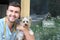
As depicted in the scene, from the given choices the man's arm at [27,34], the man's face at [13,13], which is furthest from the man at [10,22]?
the man's arm at [27,34]

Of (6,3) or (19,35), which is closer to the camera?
(19,35)

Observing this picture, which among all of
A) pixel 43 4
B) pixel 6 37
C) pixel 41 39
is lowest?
pixel 41 39

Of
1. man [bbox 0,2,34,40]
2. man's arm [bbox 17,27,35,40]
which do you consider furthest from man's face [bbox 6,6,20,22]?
man's arm [bbox 17,27,35,40]

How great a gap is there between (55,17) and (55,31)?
0.24 meters

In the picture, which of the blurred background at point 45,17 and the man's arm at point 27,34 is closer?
the man's arm at point 27,34

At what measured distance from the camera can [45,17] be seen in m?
3.90

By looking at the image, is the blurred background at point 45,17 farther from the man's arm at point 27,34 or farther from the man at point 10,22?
the man at point 10,22

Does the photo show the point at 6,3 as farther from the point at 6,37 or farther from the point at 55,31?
the point at 6,37

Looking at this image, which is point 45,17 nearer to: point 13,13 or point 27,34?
point 27,34

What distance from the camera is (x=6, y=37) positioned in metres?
2.57

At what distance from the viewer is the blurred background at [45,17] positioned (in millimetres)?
3867

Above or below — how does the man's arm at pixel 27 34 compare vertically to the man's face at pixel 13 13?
below

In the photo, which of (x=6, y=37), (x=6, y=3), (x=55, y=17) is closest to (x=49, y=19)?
(x=55, y=17)

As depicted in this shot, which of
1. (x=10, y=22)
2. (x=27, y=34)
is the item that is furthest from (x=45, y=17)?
(x=10, y=22)
